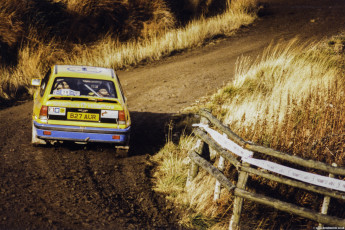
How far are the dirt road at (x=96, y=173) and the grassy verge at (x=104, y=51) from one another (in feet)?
5.11

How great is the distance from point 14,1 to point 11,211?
12210 millimetres

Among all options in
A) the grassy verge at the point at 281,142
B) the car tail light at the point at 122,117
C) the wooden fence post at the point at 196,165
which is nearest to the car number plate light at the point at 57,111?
the car tail light at the point at 122,117

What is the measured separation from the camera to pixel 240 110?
8328 millimetres

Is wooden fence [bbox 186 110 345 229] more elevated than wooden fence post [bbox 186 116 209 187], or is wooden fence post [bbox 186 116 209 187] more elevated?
wooden fence [bbox 186 110 345 229]

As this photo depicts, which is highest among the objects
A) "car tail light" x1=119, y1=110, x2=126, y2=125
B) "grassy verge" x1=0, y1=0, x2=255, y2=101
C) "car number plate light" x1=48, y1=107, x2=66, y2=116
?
"car number plate light" x1=48, y1=107, x2=66, y2=116

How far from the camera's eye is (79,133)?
6895 millimetres

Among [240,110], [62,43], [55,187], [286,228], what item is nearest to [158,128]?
[240,110]

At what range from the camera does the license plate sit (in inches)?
272

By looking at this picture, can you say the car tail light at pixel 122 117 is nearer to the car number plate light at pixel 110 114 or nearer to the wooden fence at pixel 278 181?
the car number plate light at pixel 110 114

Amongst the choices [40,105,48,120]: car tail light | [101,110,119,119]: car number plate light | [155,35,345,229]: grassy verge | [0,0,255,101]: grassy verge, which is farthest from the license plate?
[0,0,255,101]: grassy verge

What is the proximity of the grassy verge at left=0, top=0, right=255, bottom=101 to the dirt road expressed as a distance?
1559mm

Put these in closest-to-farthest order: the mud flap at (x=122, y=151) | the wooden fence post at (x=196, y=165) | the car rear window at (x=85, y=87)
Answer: the wooden fence post at (x=196, y=165) → the mud flap at (x=122, y=151) → the car rear window at (x=85, y=87)

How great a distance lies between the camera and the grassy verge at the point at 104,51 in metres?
12.9

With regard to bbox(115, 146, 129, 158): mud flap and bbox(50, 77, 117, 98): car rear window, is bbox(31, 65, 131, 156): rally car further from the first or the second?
bbox(50, 77, 117, 98): car rear window
